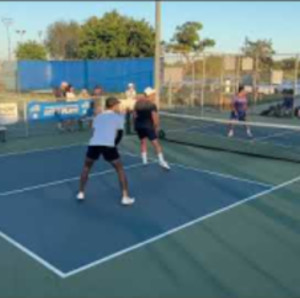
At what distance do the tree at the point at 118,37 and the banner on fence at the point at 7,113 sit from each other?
24.9 meters

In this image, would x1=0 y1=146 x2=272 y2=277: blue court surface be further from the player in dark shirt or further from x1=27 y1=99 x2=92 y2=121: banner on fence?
x1=27 y1=99 x2=92 y2=121: banner on fence

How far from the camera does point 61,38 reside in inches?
2092

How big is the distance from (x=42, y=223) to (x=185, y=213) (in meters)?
2.20

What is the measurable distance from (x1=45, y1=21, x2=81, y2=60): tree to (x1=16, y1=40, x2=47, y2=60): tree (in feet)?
10.0

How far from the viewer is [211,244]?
19.3ft

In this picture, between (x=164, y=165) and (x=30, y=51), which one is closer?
(x=164, y=165)

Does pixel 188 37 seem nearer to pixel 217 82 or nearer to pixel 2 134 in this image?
pixel 217 82

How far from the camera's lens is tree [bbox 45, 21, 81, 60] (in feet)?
166

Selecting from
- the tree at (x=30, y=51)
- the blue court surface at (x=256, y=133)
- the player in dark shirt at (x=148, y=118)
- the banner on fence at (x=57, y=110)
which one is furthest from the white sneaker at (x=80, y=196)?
the tree at (x=30, y=51)

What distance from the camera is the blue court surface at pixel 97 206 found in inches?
227

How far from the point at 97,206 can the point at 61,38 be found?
1920 inches

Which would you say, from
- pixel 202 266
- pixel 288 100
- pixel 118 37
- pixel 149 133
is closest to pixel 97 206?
pixel 202 266

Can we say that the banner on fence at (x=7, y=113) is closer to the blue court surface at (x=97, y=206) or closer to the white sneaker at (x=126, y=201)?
the blue court surface at (x=97, y=206)

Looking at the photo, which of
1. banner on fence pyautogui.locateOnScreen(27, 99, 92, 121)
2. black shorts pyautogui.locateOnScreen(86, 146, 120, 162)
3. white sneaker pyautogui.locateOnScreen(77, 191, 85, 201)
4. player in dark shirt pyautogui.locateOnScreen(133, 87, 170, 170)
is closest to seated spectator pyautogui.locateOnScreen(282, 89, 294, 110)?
banner on fence pyautogui.locateOnScreen(27, 99, 92, 121)
